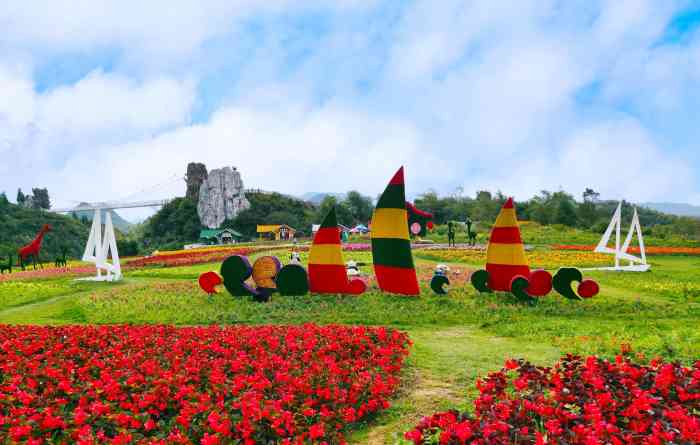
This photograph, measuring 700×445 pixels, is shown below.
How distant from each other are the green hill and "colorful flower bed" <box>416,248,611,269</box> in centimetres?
3859

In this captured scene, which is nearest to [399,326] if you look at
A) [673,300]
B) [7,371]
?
[7,371]

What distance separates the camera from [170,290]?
14.8 metres

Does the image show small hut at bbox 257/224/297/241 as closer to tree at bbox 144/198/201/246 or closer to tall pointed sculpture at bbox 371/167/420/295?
tree at bbox 144/198/201/246

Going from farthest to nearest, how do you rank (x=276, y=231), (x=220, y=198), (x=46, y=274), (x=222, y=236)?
1. (x=220, y=198)
2. (x=222, y=236)
3. (x=276, y=231)
4. (x=46, y=274)

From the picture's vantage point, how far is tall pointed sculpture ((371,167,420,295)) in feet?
38.3

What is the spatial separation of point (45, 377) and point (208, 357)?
178 cm

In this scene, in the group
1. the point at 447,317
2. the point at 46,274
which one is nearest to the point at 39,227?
the point at 46,274

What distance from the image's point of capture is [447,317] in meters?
10.4

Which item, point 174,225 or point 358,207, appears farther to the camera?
point 174,225

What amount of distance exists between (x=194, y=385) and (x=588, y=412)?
382 centimetres

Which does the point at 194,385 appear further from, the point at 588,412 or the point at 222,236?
the point at 222,236

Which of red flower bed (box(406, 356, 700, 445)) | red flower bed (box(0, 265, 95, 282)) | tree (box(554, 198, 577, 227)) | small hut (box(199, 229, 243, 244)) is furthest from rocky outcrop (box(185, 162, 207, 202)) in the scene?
red flower bed (box(406, 356, 700, 445))

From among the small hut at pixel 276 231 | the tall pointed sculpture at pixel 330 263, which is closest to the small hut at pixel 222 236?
the small hut at pixel 276 231

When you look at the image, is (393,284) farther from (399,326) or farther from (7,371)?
(7,371)
